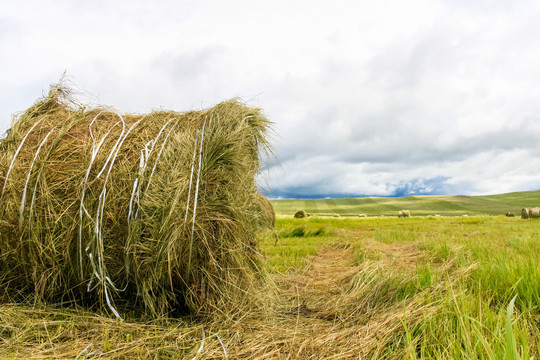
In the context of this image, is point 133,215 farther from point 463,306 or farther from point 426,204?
point 426,204

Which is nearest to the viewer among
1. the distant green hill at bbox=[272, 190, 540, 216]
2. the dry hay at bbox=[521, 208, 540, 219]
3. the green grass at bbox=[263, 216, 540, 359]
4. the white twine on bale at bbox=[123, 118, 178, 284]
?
the green grass at bbox=[263, 216, 540, 359]

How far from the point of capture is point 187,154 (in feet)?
10.9

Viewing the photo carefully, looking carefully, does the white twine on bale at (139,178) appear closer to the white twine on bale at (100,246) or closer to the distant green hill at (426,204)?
A: the white twine on bale at (100,246)

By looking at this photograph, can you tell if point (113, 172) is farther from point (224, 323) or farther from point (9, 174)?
point (224, 323)

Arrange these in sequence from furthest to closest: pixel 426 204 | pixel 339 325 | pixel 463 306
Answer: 1. pixel 426 204
2. pixel 339 325
3. pixel 463 306

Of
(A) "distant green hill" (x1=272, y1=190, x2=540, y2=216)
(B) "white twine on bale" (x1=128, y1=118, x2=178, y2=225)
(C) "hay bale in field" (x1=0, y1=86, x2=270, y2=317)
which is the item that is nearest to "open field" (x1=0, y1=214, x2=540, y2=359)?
(C) "hay bale in field" (x1=0, y1=86, x2=270, y2=317)

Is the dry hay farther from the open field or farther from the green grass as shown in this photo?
the open field

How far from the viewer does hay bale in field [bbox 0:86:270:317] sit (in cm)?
312

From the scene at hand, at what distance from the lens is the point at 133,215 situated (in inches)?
124

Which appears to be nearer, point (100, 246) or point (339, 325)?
point (339, 325)

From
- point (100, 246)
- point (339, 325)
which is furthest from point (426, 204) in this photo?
point (100, 246)

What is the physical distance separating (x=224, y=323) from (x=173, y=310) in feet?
1.93

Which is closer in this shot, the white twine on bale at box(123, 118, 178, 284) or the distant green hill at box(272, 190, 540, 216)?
the white twine on bale at box(123, 118, 178, 284)

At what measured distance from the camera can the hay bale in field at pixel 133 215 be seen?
123 inches
